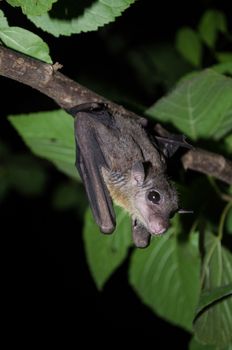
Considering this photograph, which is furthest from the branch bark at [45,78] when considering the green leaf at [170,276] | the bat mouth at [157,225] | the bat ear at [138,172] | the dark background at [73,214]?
the dark background at [73,214]

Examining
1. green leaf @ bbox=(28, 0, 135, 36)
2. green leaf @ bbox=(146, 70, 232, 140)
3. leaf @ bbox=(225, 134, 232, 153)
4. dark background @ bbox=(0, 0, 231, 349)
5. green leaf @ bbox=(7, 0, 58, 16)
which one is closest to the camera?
green leaf @ bbox=(7, 0, 58, 16)

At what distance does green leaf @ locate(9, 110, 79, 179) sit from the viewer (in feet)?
11.5

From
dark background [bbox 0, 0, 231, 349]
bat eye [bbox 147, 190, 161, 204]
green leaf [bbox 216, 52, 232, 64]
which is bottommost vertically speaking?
dark background [bbox 0, 0, 231, 349]

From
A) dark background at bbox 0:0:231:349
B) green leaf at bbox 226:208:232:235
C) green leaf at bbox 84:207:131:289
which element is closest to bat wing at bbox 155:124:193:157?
green leaf at bbox 84:207:131:289

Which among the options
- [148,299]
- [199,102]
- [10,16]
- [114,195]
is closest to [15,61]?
[114,195]

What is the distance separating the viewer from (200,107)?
3.46 m

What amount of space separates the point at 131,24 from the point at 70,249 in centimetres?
357

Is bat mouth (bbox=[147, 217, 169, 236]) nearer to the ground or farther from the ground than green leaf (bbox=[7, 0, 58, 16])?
nearer to the ground

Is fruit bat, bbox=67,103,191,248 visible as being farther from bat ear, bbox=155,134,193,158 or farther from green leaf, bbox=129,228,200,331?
green leaf, bbox=129,228,200,331

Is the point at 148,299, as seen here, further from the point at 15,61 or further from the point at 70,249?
the point at 70,249

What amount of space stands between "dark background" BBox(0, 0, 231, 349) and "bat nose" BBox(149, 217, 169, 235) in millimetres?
4473

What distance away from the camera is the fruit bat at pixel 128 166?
2811mm

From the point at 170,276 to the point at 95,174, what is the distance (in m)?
1.42

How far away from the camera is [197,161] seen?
303 cm
